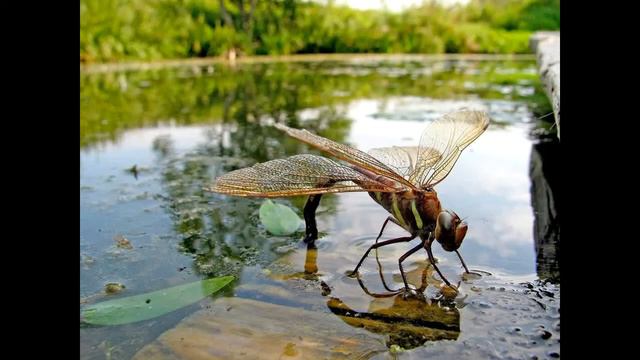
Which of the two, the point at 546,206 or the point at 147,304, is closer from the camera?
the point at 147,304

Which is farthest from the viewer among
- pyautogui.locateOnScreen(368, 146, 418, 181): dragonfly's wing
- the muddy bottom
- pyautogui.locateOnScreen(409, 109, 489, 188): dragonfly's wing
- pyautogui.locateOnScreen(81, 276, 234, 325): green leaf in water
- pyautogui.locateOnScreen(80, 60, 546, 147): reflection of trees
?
pyautogui.locateOnScreen(80, 60, 546, 147): reflection of trees

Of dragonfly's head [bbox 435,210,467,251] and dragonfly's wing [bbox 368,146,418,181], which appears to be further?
dragonfly's wing [bbox 368,146,418,181]

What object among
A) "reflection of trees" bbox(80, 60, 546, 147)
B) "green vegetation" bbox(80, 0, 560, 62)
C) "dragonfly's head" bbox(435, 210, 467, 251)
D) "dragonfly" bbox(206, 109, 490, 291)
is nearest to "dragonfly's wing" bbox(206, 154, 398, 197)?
"dragonfly" bbox(206, 109, 490, 291)

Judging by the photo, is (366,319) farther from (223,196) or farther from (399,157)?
(223,196)

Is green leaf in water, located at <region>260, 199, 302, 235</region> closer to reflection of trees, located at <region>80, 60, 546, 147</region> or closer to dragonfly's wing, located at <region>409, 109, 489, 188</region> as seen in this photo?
dragonfly's wing, located at <region>409, 109, 489, 188</region>

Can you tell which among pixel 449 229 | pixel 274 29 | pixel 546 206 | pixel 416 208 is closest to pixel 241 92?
pixel 546 206
